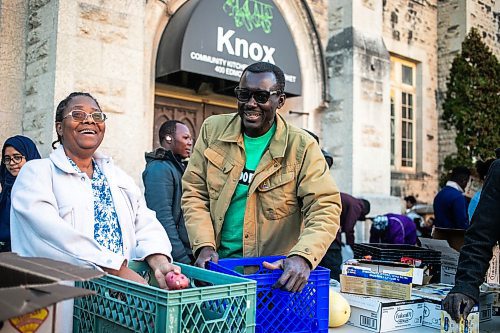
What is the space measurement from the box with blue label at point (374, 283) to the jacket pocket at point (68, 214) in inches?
54.9

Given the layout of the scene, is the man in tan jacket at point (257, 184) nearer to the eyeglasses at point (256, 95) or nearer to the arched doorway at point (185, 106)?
the eyeglasses at point (256, 95)

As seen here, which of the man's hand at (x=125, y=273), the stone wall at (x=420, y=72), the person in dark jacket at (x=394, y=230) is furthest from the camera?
the stone wall at (x=420, y=72)

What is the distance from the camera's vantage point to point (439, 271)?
310 cm

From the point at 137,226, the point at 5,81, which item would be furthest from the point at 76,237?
the point at 5,81

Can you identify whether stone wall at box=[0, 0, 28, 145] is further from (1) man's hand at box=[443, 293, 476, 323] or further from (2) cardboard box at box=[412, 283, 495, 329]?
(1) man's hand at box=[443, 293, 476, 323]

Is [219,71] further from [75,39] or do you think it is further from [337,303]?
[337,303]

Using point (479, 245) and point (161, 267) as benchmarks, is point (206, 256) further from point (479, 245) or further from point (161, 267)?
point (479, 245)

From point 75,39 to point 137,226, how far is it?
4230mm

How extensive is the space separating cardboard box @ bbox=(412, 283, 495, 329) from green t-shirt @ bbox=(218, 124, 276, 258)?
0.94m

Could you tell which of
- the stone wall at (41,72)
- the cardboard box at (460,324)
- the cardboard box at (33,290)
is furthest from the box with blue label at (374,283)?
the stone wall at (41,72)

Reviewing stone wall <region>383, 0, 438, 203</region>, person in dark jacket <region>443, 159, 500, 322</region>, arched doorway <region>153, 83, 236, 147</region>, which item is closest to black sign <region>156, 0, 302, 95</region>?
arched doorway <region>153, 83, 236, 147</region>

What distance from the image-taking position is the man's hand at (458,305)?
2094 mm

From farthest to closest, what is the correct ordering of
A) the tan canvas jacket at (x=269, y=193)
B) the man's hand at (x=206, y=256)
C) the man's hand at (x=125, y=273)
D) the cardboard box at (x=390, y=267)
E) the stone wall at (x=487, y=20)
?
1. the stone wall at (x=487, y=20)
2. the cardboard box at (x=390, y=267)
3. the tan canvas jacket at (x=269, y=193)
4. the man's hand at (x=206, y=256)
5. the man's hand at (x=125, y=273)

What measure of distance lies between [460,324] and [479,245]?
35 centimetres
